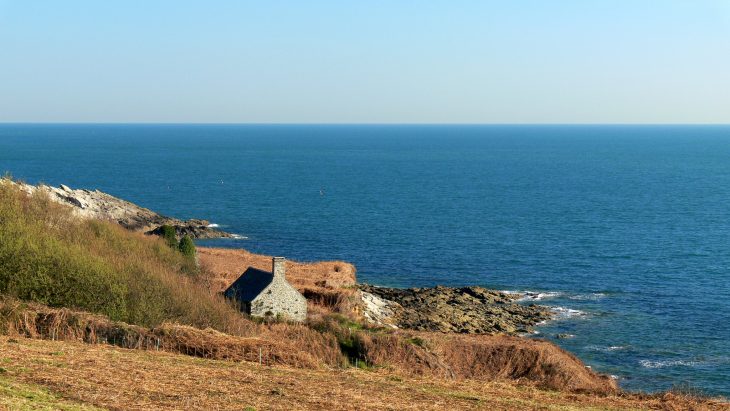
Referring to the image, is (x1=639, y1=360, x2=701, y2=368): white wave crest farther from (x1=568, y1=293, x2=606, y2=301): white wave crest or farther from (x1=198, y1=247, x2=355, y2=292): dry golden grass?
(x1=198, y1=247, x2=355, y2=292): dry golden grass

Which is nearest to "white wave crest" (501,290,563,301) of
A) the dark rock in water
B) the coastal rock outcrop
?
the dark rock in water

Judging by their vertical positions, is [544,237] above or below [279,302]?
below

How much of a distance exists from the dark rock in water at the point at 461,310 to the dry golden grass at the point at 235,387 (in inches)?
1135

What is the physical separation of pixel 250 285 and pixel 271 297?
1964mm

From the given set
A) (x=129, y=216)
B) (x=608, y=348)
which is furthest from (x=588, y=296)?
(x=129, y=216)

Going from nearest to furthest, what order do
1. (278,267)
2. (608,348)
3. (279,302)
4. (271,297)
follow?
(271,297) → (279,302) → (278,267) → (608,348)

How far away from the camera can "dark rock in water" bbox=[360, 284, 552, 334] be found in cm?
5900

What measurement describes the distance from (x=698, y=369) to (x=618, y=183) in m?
132

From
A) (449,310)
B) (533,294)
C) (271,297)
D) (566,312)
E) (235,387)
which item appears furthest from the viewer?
(533,294)

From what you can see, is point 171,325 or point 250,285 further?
point 250,285

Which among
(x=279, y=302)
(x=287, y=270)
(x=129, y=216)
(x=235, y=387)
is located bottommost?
(x=287, y=270)

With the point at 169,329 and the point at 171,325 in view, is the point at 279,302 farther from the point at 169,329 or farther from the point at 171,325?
the point at 169,329

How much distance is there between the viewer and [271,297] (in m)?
45.4

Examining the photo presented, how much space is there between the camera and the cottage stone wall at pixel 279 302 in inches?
1778
